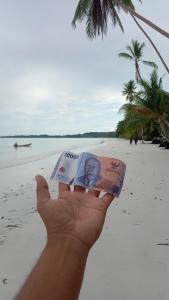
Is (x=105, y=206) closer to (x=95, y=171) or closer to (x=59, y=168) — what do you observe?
(x=95, y=171)

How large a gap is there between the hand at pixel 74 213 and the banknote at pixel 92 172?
4 centimetres

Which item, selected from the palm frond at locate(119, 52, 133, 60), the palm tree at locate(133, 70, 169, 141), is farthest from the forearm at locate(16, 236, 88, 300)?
the palm frond at locate(119, 52, 133, 60)

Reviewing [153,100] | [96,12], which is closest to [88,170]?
[96,12]

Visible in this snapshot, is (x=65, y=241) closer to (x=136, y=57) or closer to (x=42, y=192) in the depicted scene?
(x=42, y=192)

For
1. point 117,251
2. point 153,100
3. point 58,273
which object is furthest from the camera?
point 153,100

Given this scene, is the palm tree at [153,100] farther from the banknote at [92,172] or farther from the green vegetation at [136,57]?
the banknote at [92,172]

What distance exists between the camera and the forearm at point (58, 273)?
3.95 ft

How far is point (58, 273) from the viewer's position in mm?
1245

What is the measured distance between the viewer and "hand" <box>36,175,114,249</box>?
1.42 m

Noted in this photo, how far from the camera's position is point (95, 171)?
5.51 feet

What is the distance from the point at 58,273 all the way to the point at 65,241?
0.14m

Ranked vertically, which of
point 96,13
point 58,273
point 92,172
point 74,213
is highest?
point 96,13

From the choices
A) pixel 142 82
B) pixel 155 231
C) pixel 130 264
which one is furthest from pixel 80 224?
pixel 142 82

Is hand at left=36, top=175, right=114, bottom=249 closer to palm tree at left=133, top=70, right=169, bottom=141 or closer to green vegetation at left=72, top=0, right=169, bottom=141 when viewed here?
green vegetation at left=72, top=0, right=169, bottom=141
